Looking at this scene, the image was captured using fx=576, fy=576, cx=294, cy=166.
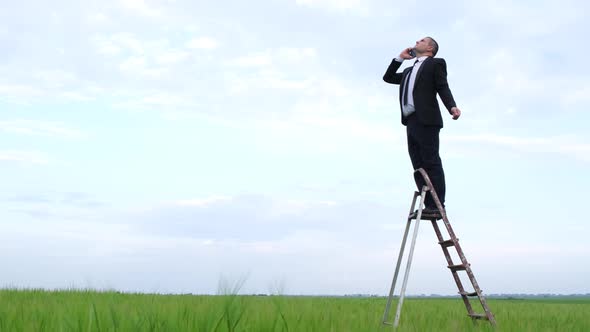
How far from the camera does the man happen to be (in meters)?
6.82

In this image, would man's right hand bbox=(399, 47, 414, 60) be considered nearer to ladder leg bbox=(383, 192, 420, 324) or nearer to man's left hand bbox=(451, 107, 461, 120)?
man's left hand bbox=(451, 107, 461, 120)

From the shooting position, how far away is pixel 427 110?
691cm

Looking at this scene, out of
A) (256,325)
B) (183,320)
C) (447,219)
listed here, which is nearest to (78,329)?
(183,320)

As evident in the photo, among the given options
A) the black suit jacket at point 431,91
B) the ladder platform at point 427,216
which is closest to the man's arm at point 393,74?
the black suit jacket at point 431,91

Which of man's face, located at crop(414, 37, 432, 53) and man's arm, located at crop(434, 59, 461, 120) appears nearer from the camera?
man's arm, located at crop(434, 59, 461, 120)

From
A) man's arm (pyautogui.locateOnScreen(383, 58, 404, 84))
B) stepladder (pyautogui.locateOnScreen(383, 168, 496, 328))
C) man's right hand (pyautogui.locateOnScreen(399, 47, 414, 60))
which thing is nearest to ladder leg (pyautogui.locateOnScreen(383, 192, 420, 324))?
stepladder (pyautogui.locateOnScreen(383, 168, 496, 328))

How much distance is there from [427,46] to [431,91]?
69 cm

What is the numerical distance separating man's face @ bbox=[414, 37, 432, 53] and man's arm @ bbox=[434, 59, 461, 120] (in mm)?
322

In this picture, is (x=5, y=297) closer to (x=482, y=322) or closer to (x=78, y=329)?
(x=78, y=329)

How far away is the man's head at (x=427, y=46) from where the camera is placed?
733 cm

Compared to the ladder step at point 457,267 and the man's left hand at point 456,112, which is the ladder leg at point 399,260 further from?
the man's left hand at point 456,112

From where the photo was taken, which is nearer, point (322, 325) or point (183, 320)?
point (183, 320)

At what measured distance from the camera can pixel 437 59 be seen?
280 inches

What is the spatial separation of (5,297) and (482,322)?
763cm
